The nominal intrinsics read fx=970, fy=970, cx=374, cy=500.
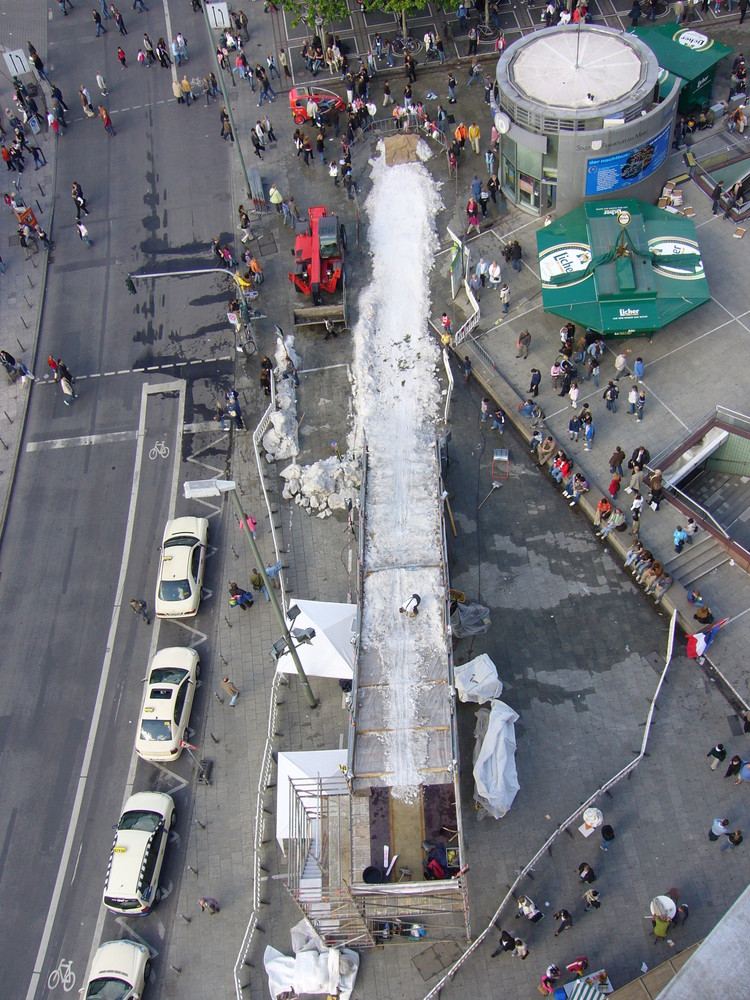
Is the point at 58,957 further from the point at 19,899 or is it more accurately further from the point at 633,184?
the point at 633,184

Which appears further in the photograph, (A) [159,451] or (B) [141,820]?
(A) [159,451]

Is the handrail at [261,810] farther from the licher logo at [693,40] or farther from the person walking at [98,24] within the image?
the person walking at [98,24]

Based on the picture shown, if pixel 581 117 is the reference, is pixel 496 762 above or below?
below

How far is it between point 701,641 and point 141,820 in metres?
16.4

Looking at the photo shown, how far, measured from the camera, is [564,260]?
3384 cm

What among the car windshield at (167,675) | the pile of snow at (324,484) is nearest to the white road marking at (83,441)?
the pile of snow at (324,484)

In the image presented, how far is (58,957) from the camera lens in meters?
25.8

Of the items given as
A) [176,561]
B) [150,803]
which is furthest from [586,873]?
[176,561]

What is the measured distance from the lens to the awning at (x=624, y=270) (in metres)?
32.4

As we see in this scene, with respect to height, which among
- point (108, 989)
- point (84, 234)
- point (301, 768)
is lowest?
point (108, 989)

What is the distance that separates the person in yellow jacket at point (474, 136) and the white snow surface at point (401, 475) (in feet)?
8.73

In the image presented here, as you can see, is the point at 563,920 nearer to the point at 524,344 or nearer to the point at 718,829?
the point at 718,829

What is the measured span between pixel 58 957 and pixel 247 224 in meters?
28.0

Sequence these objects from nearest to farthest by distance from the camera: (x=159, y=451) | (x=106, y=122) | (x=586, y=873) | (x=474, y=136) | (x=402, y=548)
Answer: (x=586, y=873) < (x=402, y=548) < (x=159, y=451) < (x=474, y=136) < (x=106, y=122)
